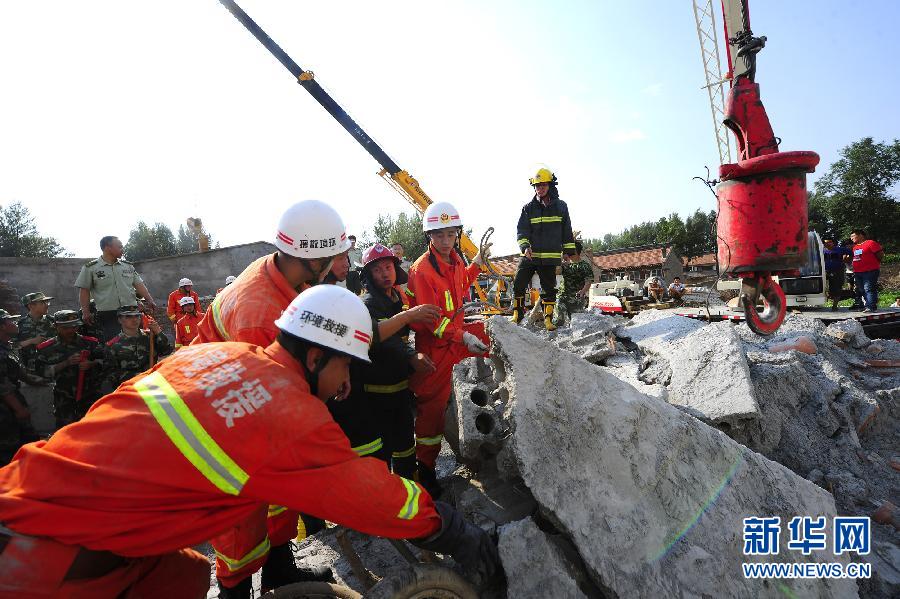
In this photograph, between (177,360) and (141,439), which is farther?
(177,360)

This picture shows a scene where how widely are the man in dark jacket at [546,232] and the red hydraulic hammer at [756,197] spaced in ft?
9.51

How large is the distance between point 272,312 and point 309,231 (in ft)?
1.67

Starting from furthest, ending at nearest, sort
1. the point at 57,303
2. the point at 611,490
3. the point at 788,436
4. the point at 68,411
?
1. the point at 57,303
2. the point at 68,411
3. the point at 788,436
4. the point at 611,490

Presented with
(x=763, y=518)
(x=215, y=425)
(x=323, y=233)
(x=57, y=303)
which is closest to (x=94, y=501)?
(x=215, y=425)

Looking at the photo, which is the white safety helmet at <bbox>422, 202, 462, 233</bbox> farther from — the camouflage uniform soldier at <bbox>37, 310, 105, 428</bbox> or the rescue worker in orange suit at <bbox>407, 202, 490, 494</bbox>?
the camouflage uniform soldier at <bbox>37, 310, 105, 428</bbox>

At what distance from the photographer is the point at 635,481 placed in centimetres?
215

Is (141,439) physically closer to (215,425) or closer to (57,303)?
(215,425)

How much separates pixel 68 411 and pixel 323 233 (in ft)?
16.7

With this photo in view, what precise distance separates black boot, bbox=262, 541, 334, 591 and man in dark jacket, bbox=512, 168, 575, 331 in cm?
437

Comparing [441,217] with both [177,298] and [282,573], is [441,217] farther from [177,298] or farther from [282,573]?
[177,298]

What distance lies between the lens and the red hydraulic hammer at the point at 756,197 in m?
2.67

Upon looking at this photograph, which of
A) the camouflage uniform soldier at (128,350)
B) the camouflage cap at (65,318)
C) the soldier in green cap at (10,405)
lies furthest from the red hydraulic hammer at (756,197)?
the soldier in green cap at (10,405)

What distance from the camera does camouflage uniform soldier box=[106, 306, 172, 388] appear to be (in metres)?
5.51

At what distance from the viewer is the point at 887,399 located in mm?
3785
